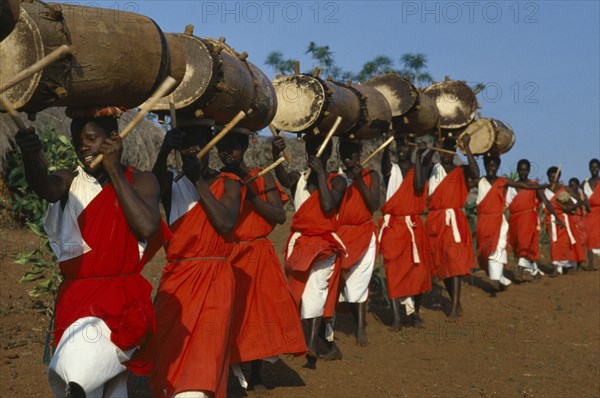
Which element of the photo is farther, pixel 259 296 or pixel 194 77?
pixel 259 296

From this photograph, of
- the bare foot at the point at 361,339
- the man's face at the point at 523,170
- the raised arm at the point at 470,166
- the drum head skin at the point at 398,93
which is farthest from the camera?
the man's face at the point at 523,170

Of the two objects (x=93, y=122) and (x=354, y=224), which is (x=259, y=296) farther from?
(x=93, y=122)

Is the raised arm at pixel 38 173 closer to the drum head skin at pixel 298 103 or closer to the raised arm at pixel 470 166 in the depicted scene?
the drum head skin at pixel 298 103

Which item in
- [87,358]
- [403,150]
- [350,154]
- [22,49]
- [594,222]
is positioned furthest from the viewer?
[594,222]

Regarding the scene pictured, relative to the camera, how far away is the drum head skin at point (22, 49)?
3525 mm

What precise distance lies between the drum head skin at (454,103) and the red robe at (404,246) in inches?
46.3

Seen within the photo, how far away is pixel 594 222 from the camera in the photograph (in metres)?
16.4

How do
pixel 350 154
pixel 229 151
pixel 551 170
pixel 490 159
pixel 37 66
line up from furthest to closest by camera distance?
pixel 551 170, pixel 490 159, pixel 350 154, pixel 229 151, pixel 37 66

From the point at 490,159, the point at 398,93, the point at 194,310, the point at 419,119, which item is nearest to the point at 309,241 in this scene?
the point at 398,93

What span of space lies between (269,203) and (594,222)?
11990 mm

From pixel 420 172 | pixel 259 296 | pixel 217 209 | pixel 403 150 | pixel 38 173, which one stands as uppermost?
pixel 403 150

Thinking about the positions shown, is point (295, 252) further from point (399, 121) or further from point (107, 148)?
point (107, 148)

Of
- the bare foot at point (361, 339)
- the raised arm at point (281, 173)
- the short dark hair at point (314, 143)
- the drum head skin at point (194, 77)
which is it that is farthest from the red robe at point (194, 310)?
the bare foot at point (361, 339)

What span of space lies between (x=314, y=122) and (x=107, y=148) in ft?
11.4
